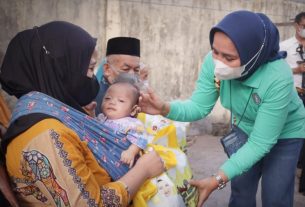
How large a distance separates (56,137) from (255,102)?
1.23 metres

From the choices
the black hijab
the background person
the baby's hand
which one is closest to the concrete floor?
the background person

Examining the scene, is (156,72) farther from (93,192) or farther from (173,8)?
(93,192)

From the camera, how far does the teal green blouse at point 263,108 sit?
2072mm

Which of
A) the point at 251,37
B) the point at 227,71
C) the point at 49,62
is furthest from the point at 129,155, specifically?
the point at 251,37

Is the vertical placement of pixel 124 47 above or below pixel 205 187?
above

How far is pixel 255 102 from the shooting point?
2.16m

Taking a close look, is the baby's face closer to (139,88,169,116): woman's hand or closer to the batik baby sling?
(139,88,169,116): woman's hand

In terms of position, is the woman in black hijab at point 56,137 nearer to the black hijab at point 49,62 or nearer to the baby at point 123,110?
the black hijab at point 49,62

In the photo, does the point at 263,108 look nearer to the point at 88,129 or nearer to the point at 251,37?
the point at 251,37

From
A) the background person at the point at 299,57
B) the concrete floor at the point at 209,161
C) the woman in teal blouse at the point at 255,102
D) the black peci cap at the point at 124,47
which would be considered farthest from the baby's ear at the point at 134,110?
the background person at the point at 299,57

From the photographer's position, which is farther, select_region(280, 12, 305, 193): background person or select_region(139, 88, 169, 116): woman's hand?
select_region(280, 12, 305, 193): background person

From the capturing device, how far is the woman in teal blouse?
204 centimetres

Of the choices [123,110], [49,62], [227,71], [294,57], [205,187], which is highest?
[49,62]

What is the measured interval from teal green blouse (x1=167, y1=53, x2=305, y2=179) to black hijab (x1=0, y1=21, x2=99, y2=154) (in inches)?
38.7
